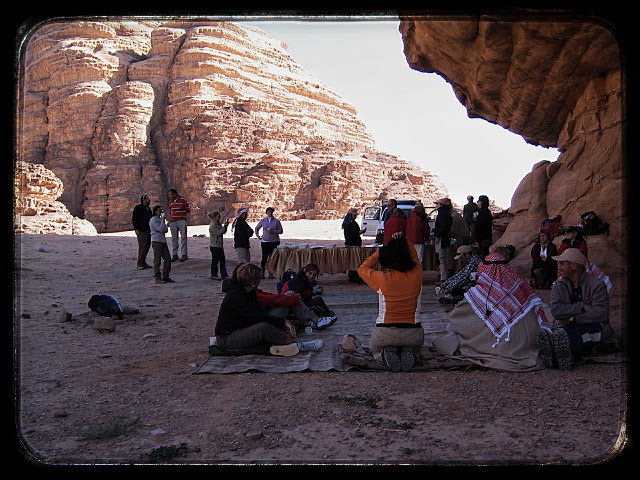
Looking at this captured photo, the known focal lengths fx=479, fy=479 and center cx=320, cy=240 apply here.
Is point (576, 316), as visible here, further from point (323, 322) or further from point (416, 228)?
point (416, 228)

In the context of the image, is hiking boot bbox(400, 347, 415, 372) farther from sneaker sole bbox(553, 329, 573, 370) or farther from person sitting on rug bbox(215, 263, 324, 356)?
sneaker sole bbox(553, 329, 573, 370)

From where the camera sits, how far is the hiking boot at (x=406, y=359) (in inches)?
191

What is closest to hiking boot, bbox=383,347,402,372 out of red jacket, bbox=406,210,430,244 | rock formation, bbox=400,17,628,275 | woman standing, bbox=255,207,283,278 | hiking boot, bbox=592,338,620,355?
hiking boot, bbox=592,338,620,355

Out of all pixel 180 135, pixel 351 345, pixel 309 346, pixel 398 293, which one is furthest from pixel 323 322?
pixel 180 135

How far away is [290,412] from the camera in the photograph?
3.91m

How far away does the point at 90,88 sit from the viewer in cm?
4834

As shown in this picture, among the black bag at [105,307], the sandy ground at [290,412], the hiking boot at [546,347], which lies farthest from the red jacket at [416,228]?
the black bag at [105,307]

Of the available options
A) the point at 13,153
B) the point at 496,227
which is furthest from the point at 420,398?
the point at 496,227

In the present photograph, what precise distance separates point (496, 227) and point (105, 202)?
126ft

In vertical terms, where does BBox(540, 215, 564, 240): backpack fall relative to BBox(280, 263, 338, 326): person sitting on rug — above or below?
above

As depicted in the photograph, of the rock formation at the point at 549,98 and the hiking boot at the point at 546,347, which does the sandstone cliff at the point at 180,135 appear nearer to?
the rock formation at the point at 549,98

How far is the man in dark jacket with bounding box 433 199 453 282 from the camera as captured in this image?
10.4 metres

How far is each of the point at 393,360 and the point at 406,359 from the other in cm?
14

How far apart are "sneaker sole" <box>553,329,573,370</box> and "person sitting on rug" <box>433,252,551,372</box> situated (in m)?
0.11
